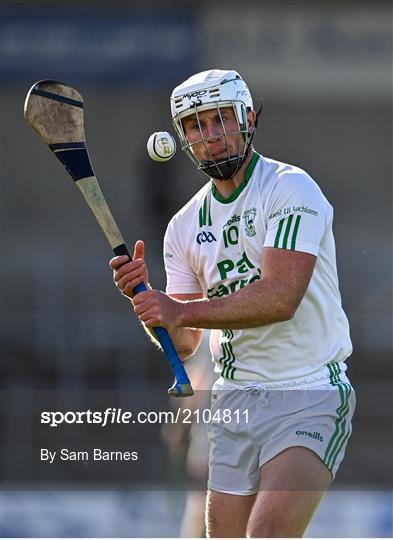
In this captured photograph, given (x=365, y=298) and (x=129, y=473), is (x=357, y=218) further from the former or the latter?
(x=129, y=473)

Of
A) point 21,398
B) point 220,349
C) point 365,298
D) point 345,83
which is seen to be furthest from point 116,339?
point 220,349

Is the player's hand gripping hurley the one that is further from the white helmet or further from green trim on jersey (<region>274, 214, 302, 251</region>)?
green trim on jersey (<region>274, 214, 302, 251</region>)

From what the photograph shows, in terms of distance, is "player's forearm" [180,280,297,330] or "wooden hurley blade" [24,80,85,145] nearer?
"player's forearm" [180,280,297,330]

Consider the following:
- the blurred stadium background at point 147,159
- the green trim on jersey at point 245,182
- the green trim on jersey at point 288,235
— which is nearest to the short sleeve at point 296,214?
the green trim on jersey at point 288,235

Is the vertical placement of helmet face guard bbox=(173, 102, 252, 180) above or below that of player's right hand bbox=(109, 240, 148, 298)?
above

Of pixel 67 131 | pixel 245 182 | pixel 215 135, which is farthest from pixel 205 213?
pixel 67 131

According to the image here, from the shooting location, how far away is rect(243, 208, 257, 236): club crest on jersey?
3.86 meters

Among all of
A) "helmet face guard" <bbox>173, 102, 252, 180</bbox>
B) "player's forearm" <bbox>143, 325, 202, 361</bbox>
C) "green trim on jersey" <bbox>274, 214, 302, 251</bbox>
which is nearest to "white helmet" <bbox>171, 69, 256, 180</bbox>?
"helmet face guard" <bbox>173, 102, 252, 180</bbox>

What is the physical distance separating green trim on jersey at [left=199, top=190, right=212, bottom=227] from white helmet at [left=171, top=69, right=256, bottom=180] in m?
0.15

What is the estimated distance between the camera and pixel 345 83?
12398 millimetres

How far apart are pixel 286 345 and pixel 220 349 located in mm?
267

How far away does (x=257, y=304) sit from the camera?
144 inches

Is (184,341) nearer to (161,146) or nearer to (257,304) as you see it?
(257,304)

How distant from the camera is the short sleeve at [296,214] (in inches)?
145
